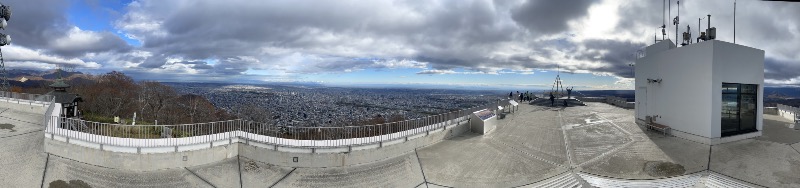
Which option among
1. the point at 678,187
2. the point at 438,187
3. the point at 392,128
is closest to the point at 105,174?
the point at 392,128

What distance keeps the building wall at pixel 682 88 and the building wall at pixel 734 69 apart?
245 mm

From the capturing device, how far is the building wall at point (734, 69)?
1445cm

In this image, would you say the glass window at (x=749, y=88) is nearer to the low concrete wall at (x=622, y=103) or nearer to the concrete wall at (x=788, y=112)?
the concrete wall at (x=788, y=112)

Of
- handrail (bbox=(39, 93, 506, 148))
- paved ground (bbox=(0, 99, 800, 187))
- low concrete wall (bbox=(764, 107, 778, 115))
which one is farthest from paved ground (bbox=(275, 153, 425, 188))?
low concrete wall (bbox=(764, 107, 778, 115))

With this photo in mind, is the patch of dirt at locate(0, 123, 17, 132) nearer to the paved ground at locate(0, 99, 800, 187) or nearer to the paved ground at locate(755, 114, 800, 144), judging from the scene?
the paved ground at locate(0, 99, 800, 187)

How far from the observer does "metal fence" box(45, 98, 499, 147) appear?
12.2 metres

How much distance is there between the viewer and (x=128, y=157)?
11.8 metres

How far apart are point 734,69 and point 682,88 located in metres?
1.85

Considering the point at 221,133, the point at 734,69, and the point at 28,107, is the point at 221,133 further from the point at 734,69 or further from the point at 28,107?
the point at 734,69

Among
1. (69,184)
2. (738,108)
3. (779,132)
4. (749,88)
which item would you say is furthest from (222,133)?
(779,132)

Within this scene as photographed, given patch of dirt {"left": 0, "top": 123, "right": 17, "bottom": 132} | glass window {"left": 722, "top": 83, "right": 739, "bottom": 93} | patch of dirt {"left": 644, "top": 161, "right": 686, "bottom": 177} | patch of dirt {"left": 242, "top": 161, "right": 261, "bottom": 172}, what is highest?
glass window {"left": 722, "top": 83, "right": 739, "bottom": 93}

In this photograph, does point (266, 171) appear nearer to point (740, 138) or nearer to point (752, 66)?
point (740, 138)

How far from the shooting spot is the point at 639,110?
20.3 metres

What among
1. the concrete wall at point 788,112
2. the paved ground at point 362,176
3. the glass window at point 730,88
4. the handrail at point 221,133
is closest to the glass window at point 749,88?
the glass window at point 730,88
